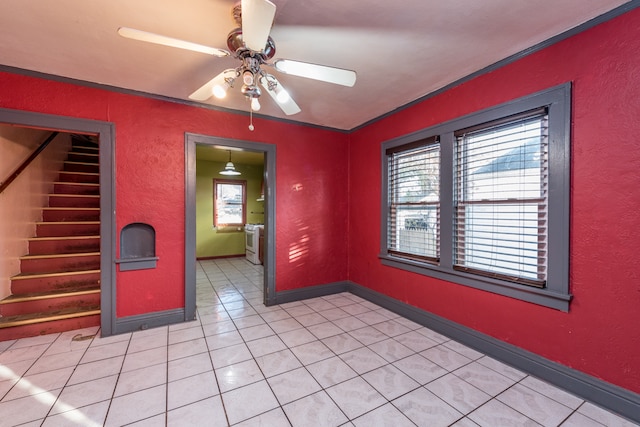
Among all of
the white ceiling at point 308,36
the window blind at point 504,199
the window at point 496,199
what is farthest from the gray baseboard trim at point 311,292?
the white ceiling at point 308,36

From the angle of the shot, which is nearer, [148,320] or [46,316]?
[46,316]

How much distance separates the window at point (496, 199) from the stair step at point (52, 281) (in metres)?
3.87

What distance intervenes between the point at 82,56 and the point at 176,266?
217cm

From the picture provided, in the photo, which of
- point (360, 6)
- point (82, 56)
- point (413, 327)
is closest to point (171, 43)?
point (360, 6)

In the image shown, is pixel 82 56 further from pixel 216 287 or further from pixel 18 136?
pixel 216 287

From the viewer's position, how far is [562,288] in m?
1.92

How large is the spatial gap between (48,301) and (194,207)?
184cm

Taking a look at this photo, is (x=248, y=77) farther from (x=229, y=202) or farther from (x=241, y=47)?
(x=229, y=202)

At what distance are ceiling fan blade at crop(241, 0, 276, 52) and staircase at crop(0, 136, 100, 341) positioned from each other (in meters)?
3.30

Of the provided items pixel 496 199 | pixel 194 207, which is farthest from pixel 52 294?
pixel 496 199

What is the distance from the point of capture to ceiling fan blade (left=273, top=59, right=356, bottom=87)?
1638 mm

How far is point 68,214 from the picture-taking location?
3.70 metres

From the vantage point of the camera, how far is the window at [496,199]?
76.9 inches

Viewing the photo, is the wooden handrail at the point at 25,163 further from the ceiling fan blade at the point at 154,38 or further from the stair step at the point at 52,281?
the ceiling fan blade at the point at 154,38
